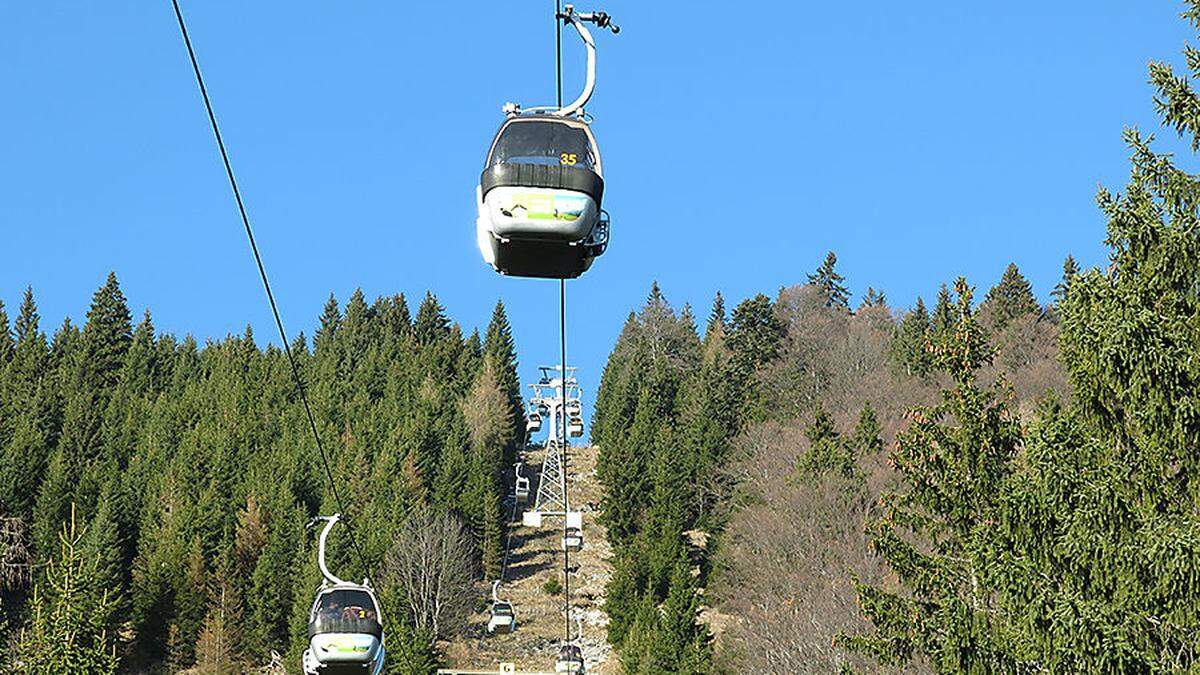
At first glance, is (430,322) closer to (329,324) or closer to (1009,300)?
(329,324)

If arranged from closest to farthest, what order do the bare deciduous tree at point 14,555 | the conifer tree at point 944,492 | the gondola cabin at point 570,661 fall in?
1. the conifer tree at point 944,492
2. the gondola cabin at point 570,661
3. the bare deciduous tree at point 14,555

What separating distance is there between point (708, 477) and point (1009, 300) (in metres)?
35.1

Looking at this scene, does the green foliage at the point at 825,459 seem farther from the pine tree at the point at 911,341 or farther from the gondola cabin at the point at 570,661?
the pine tree at the point at 911,341

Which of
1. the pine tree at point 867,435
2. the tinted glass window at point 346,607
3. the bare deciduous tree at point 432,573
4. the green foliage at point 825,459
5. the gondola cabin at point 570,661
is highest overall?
the pine tree at point 867,435

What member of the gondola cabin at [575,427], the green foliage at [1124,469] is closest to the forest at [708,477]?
the green foliage at [1124,469]

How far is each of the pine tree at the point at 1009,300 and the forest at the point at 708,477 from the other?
0.35 metres

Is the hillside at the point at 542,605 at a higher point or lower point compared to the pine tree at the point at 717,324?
lower

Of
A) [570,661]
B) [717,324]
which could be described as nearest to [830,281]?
[717,324]

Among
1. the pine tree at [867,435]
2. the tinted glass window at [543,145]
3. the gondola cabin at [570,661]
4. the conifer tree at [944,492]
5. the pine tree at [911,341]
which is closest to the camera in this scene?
the tinted glass window at [543,145]

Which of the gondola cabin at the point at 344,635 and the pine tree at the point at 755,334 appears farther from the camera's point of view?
the pine tree at the point at 755,334

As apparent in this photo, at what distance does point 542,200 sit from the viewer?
47.6ft

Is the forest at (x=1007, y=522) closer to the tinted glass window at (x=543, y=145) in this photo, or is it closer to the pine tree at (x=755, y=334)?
the tinted glass window at (x=543, y=145)

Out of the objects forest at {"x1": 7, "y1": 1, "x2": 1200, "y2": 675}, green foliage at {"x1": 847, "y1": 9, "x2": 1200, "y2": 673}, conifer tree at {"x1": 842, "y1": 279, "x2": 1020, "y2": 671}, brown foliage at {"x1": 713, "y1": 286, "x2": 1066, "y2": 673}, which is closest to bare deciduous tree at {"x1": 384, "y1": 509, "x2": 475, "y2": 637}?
forest at {"x1": 7, "y1": 1, "x2": 1200, "y2": 675}

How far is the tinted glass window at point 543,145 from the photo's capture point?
588 inches
